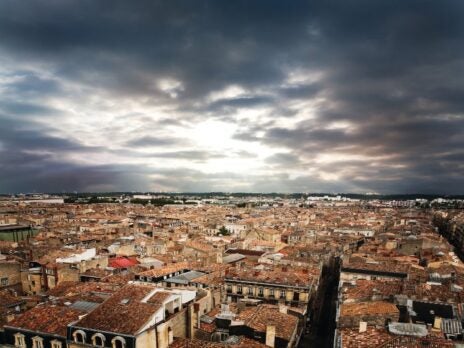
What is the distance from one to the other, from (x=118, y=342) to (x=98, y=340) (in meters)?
2.17

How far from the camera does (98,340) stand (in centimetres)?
3188

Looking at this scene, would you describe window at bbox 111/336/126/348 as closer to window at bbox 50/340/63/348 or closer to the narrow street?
window at bbox 50/340/63/348

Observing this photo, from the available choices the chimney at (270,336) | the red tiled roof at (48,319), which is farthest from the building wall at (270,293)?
the red tiled roof at (48,319)

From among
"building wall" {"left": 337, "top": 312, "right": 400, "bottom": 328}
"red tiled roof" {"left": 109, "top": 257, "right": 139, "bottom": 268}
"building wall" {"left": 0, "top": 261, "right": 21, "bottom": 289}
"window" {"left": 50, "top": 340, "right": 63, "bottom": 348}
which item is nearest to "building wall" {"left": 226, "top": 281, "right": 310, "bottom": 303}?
"building wall" {"left": 337, "top": 312, "right": 400, "bottom": 328}

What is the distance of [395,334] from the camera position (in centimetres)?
3184

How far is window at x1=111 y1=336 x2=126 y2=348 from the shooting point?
30.8 meters

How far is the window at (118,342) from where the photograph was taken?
30.8m

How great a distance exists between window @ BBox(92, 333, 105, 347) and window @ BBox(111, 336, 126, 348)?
1.06 meters

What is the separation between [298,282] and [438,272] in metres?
25.8

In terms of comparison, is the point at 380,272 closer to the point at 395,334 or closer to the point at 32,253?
the point at 395,334

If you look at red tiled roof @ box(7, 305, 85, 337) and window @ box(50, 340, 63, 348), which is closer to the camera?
window @ box(50, 340, 63, 348)

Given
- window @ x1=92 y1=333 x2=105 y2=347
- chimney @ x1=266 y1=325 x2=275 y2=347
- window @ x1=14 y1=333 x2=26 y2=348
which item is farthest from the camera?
chimney @ x1=266 y1=325 x2=275 y2=347

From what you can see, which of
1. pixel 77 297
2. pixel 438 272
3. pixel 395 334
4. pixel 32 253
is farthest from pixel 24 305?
pixel 438 272

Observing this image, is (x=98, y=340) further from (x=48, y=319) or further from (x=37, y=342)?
(x=48, y=319)
